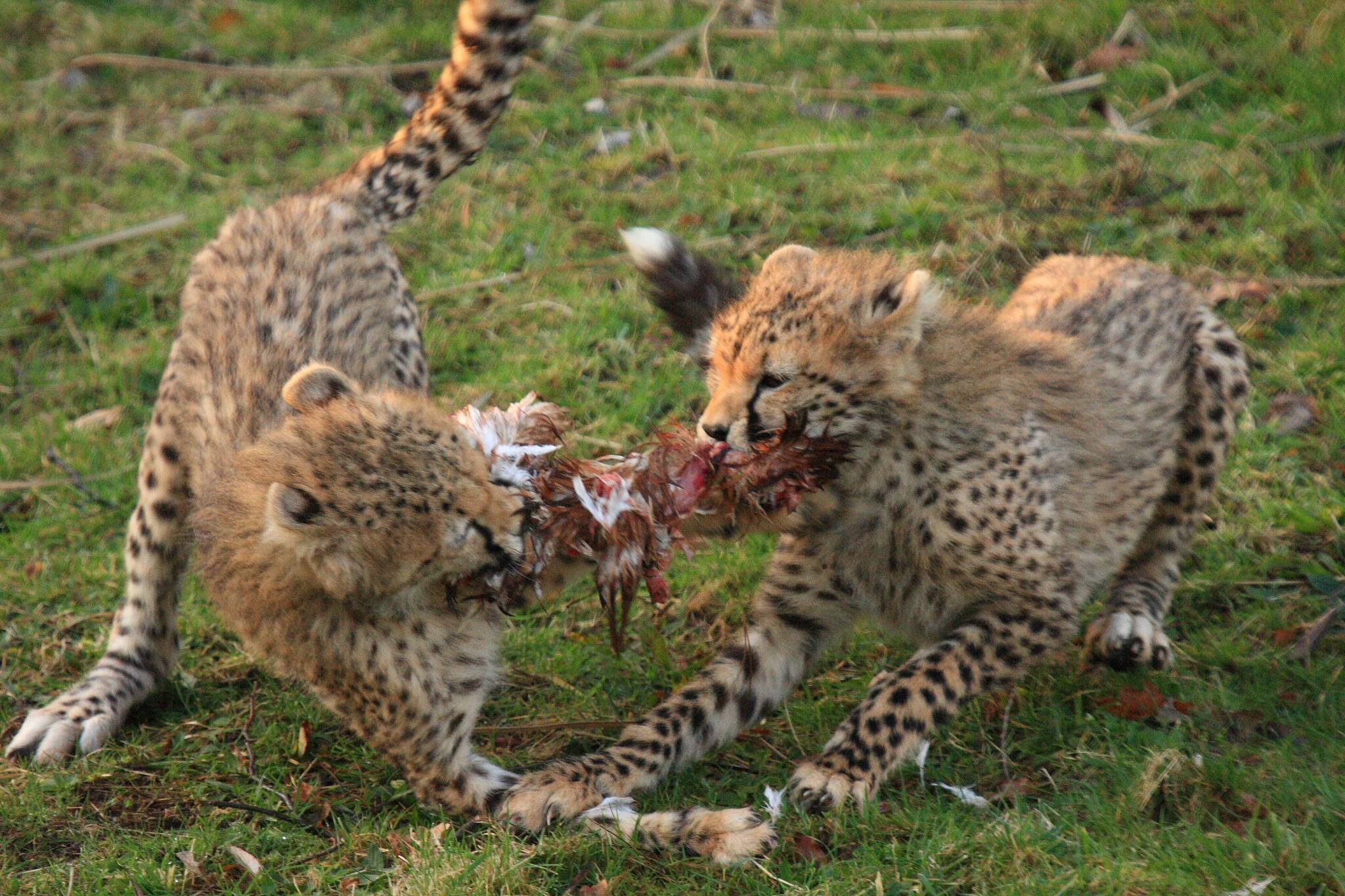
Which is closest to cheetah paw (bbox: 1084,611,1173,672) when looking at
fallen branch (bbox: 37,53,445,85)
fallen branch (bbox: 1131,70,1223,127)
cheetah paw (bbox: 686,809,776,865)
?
cheetah paw (bbox: 686,809,776,865)

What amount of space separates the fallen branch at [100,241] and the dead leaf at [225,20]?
2208 mm

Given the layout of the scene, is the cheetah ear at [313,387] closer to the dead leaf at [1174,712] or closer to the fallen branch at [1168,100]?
the dead leaf at [1174,712]

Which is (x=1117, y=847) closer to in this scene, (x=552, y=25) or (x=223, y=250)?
(x=223, y=250)

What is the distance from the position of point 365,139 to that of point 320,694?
435 cm

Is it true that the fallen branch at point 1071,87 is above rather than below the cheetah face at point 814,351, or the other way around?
below

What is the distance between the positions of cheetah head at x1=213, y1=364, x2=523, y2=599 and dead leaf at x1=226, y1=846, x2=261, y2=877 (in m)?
0.70

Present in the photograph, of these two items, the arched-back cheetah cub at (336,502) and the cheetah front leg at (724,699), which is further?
the cheetah front leg at (724,699)

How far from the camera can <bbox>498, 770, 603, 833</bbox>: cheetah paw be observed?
359 cm

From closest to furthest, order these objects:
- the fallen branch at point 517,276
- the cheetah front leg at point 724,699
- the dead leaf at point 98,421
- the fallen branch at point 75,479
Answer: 1. the cheetah front leg at point 724,699
2. the fallen branch at point 75,479
3. the dead leaf at point 98,421
4. the fallen branch at point 517,276

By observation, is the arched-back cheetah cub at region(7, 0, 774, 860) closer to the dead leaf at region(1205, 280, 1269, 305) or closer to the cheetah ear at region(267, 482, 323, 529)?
the cheetah ear at region(267, 482, 323, 529)

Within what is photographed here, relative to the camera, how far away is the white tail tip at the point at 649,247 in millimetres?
4113

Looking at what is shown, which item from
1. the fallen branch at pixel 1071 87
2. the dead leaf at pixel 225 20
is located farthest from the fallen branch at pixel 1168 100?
the dead leaf at pixel 225 20

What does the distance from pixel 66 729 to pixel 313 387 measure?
1.37 m

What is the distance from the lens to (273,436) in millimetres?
3596
